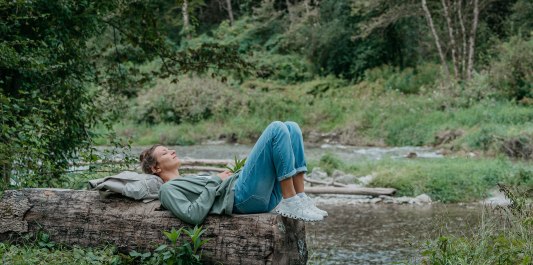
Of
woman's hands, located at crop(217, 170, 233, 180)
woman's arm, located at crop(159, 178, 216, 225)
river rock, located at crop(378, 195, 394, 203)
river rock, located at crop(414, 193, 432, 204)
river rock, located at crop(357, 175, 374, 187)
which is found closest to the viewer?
woman's arm, located at crop(159, 178, 216, 225)

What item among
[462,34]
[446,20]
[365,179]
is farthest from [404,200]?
[446,20]

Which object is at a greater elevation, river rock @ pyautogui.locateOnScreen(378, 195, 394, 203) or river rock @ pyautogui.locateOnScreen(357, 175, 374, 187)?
river rock @ pyautogui.locateOnScreen(357, 175, 374, 187)

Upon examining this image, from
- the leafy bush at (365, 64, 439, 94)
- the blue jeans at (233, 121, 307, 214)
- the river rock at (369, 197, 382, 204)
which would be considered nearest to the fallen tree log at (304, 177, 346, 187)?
the river rock at (369, 197, 382, 204)

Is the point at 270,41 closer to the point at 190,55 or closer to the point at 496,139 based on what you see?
the point at 496,139

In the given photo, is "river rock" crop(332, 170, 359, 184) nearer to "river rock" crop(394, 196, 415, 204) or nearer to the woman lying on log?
"river rock" crop(394, 196, 415, 204)

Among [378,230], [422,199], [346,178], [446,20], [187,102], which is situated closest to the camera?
Result: [378,230]

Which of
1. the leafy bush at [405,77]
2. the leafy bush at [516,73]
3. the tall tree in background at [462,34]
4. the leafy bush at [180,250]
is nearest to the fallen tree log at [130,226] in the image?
the leafy bush at [180,250]

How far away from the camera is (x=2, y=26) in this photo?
7.80 m

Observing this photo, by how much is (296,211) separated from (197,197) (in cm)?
91

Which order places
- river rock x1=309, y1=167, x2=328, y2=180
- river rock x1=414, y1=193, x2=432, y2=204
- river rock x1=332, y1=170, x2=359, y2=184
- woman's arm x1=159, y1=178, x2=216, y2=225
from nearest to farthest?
woman's arm x1=159, y1=178, x2=216, y2=225 < river rock x1=414, y1=193, x2=432, y2=204 < river rock x1=332, y1=170, x2=359, y2=184 < river rock x1=309, y1=167, x2=328, y2=180

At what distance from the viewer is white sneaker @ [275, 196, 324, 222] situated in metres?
5.31

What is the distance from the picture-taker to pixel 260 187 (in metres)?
5.45

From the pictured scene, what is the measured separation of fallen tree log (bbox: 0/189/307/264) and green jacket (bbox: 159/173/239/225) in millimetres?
113

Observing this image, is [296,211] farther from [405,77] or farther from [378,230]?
[405,77]
